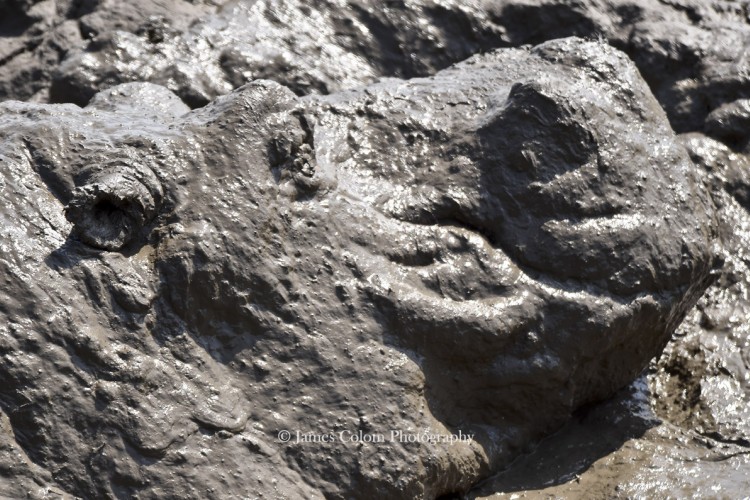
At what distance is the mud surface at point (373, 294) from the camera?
9.44 feet

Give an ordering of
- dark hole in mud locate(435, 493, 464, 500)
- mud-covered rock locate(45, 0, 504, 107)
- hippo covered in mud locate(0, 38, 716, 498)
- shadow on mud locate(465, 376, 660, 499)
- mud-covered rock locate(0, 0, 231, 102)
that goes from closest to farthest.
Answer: hippo covered in mud locate(0, 38, 716, 498) → dark hole in mud locate(435, 493, 464, 500) → shadow on mud locate(465, 376, 660, 499) → mud-covered rock locate(45, 0, 504, 107) → mud-covered rock locate(0, 0, 231, 102)

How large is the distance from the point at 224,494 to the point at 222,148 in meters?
1.01

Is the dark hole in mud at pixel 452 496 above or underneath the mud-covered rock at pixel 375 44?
underneath

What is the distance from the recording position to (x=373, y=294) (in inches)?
126

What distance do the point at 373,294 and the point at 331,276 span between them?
14 centimetres

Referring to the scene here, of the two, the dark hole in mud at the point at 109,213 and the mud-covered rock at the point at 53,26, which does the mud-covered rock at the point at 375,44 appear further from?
the dark hole in mud at the point at 109,213

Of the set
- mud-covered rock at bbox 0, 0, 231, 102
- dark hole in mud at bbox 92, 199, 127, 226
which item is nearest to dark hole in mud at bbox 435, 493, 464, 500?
dark hole in mud at bbox 92, 199, 127, 226

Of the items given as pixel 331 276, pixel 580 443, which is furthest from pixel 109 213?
pixel 580 443

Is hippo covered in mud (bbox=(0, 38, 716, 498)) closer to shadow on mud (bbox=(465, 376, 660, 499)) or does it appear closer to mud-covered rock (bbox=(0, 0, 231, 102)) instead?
shadow on mud (bbox=(465, 376, 660, 499))

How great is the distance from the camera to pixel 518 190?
3.51 m

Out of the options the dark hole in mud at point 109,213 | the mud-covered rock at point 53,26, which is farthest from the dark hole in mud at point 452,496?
the mud-covered rock at point 53,26

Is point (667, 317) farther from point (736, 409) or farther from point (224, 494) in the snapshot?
point (224, 494)

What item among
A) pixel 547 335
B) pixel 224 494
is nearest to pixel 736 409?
pixel 547 335

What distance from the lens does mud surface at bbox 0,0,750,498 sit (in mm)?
2877
